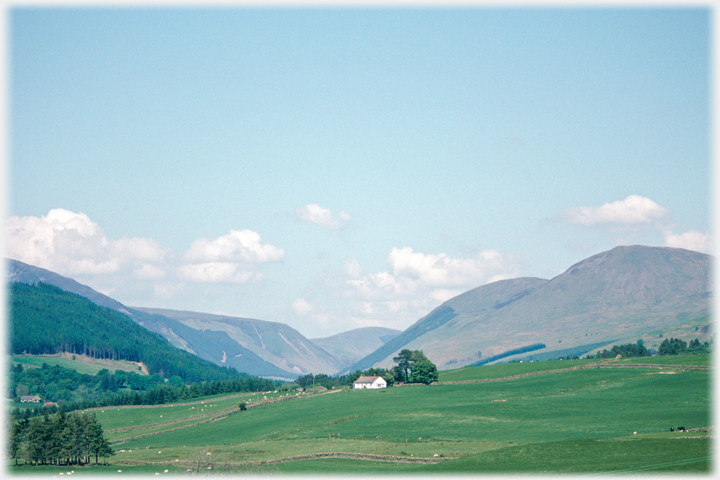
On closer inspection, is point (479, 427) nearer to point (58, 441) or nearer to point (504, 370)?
point (58, 441)

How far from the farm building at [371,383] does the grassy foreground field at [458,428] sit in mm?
15818

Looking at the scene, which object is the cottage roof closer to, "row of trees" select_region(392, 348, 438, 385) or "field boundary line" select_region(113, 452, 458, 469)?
"row of trees" select_region(392, 348, 438, 385)

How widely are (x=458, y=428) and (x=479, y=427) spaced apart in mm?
2862

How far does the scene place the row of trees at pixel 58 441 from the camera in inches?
3219

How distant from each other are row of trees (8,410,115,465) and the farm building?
308 ft

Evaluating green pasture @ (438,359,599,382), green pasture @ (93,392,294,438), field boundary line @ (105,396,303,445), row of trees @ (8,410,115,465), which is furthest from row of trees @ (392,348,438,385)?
row of trees @ (8,410,115,465)

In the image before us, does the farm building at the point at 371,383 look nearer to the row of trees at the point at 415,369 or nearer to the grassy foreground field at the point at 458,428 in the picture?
the row of trees at the point at 415,369

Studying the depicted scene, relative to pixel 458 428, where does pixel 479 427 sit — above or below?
above

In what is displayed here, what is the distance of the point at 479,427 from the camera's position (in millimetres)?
95625

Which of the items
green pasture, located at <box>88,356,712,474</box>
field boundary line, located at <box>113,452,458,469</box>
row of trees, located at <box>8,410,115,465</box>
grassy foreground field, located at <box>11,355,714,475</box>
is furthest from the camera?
row of trees, located at <box>8,410,115,465</box>

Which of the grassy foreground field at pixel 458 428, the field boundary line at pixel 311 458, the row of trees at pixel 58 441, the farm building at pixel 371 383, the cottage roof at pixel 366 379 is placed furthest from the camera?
the cottage roof at pixel 366 379

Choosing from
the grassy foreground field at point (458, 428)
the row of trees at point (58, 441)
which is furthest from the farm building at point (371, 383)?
the row of trees at point (58, 441)

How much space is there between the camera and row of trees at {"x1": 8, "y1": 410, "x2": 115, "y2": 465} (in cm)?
8175

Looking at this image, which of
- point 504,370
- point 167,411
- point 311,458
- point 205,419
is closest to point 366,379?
point 504,370
